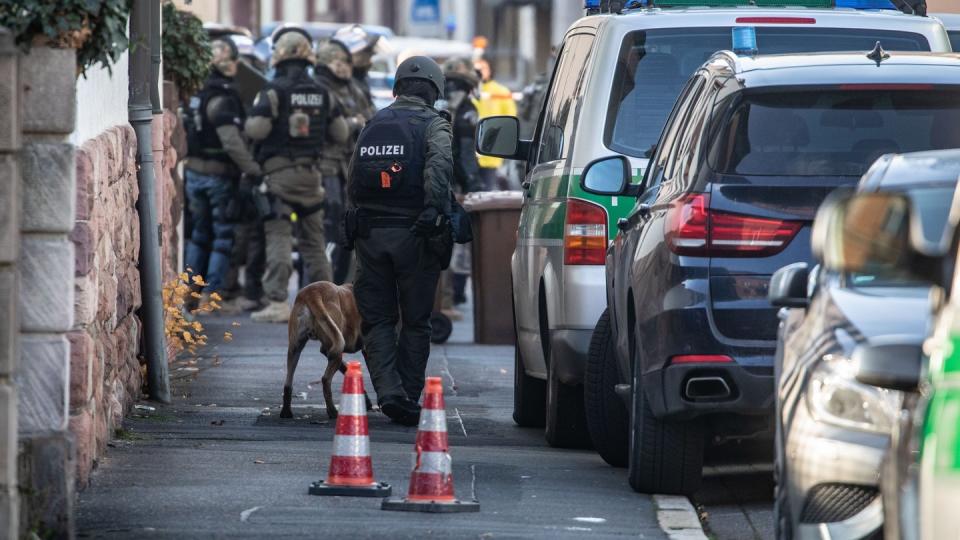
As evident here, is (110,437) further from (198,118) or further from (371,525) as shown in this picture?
(198,118)

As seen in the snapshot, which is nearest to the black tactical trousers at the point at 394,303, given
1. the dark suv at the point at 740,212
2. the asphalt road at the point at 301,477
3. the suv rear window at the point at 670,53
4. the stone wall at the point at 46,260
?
the asphalt road at the point at 301,477

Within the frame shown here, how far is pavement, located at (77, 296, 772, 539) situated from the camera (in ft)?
25.5

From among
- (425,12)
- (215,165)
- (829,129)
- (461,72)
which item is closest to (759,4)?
(829,129)

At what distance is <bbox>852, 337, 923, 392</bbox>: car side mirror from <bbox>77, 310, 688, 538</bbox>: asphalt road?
254cm

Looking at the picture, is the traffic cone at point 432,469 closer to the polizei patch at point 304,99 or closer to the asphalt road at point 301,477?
the asphalt road at point 301,477

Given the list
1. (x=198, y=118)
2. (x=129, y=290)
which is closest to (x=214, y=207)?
(x=198, y=118)

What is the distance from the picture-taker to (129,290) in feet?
36.0

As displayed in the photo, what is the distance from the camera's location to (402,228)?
11477 millimetres

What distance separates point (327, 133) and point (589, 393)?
8483mm

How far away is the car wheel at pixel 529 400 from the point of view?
457 inches

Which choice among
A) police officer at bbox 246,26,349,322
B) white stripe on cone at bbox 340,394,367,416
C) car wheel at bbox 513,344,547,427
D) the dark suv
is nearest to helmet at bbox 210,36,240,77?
police officer at bbox 246,26,349,322

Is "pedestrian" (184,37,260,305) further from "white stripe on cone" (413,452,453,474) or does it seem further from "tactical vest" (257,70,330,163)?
"white stripe on cone" (413,452,453,474)

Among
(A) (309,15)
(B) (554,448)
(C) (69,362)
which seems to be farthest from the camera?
(A) (309,15)

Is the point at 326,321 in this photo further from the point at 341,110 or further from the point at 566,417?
the point at 341,110
